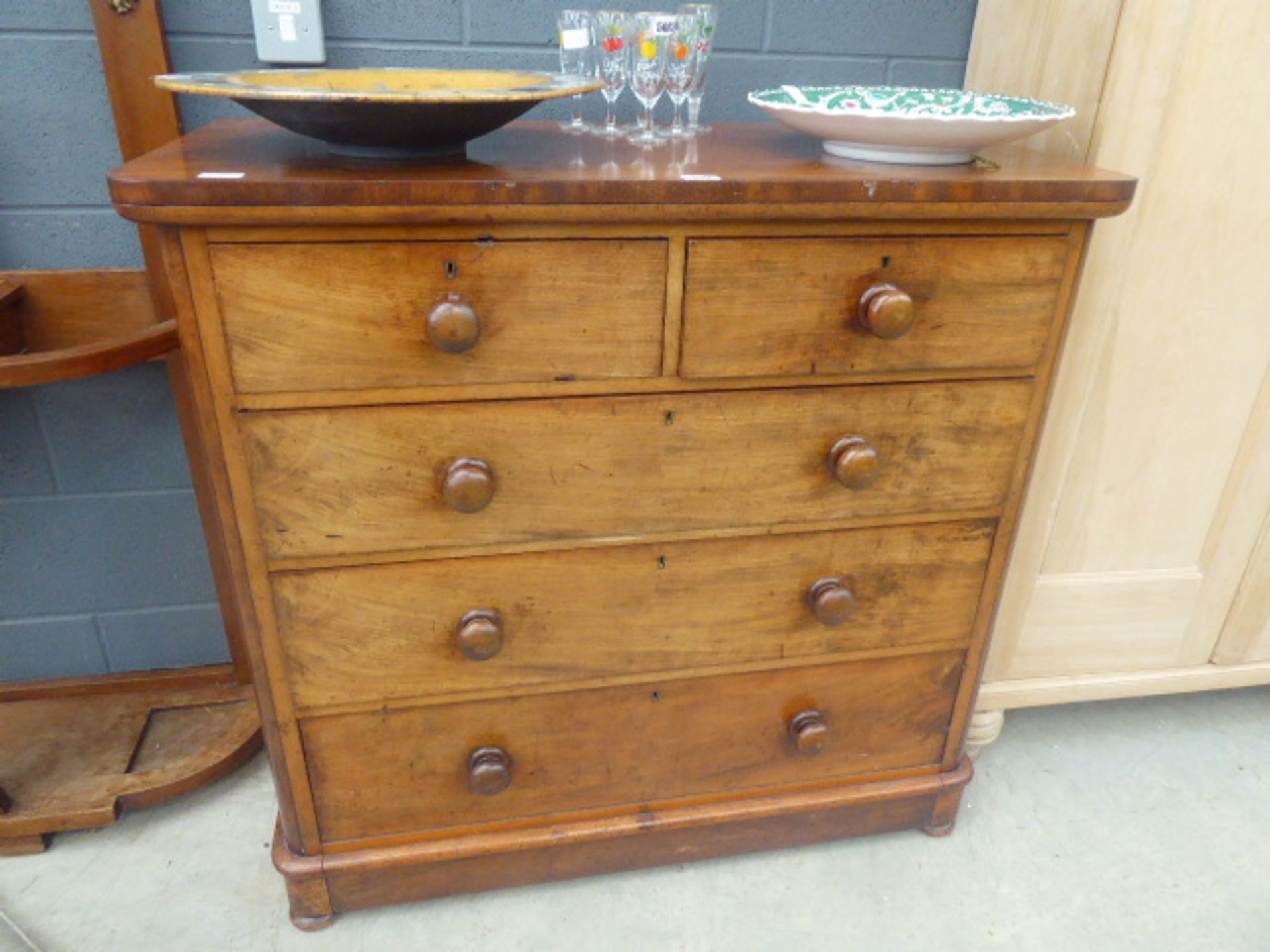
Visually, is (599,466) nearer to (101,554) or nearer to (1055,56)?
(1055,56)

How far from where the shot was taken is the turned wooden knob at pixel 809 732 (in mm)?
1289

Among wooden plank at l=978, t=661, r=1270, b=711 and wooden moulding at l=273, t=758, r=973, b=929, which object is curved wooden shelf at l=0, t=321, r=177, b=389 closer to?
wooden moulding at l=273, t=758, r=973, b=929

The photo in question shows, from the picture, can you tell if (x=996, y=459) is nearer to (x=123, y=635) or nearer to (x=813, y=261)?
(x=813, y=261)

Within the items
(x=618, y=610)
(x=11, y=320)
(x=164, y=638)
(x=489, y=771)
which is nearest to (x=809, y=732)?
(x=618, y=610)

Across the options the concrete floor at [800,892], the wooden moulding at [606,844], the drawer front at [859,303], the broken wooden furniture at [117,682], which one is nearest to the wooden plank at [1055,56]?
the drawer front at [859,303]

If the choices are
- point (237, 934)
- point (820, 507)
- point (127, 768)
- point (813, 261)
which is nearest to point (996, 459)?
point (820, 507)

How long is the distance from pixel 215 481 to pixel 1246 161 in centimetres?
140

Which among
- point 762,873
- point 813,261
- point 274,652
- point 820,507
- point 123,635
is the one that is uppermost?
point 813,261

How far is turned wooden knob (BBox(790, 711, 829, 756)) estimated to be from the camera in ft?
4.23

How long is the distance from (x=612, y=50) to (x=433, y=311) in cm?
51

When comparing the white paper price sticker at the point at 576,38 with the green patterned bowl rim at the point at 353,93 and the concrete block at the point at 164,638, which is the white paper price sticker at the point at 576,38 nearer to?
the green patterned bowl rim at the point at 353,93

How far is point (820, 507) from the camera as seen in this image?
1.17 m

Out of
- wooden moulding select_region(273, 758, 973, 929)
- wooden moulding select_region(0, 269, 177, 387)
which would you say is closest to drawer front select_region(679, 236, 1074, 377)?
wooden moulding select_region(273, 758, 973, 929)

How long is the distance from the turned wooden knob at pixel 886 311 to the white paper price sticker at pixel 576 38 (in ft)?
1.71
